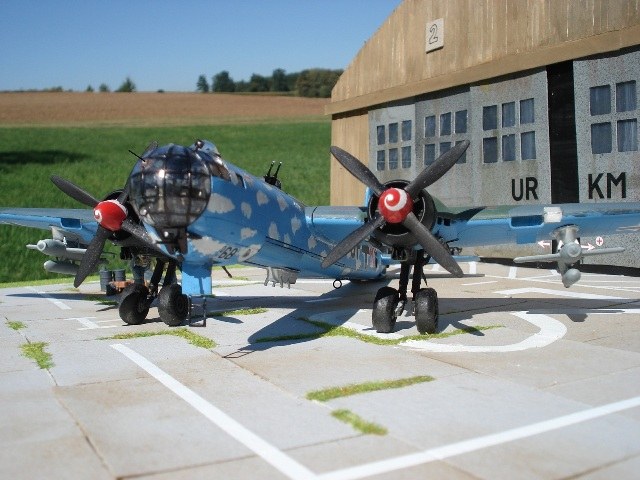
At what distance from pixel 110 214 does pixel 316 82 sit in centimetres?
9862

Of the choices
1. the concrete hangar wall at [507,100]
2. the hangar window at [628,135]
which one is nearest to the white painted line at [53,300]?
the concrete hangar wall at [507,100]

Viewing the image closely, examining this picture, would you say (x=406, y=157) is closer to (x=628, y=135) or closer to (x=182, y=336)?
(x=628, y=135)

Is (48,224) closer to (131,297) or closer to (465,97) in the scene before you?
(131,297)

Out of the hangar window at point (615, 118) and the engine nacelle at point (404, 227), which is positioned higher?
the hangar window at point (615, 118)

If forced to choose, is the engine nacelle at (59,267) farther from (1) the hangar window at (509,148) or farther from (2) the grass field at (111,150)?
(1) the hangar window at (509,148)

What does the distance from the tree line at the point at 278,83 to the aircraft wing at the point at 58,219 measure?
3603 inches

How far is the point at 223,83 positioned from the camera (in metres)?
123

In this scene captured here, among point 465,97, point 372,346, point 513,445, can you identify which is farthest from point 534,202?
point 513,445

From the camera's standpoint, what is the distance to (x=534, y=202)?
21812 mm

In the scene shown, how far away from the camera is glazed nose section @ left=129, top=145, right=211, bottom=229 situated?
9.81 m

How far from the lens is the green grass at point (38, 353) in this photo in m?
10.3


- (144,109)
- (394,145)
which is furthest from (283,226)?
(144,109)

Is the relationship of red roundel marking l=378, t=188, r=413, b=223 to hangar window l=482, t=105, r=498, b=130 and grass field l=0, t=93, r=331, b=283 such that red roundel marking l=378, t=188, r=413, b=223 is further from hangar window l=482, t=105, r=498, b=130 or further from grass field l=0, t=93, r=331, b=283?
grass field l=0, t=93, r=331, b=283

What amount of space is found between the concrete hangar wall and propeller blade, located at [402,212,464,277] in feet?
34.5
